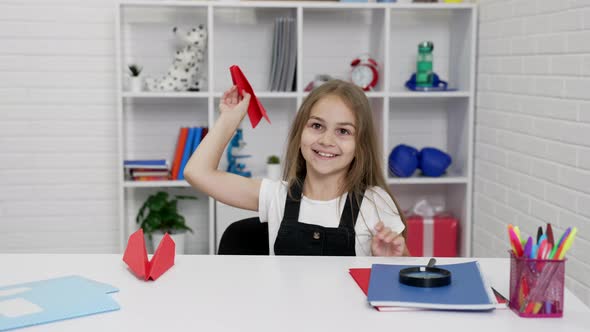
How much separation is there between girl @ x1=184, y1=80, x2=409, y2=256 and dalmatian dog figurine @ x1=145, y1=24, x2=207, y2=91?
5.26ft

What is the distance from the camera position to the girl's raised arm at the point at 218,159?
2252mm

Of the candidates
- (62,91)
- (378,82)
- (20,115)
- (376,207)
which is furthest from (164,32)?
(376,207)

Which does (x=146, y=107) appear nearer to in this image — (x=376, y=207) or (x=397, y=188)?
(x=397, y=188)

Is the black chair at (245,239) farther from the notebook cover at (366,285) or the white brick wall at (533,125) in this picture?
the white brick wall at (533,125)

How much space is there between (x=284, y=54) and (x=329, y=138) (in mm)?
1726

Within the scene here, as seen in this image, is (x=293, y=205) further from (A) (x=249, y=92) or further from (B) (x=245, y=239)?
(A) (x=249, y=92)

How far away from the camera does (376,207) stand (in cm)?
231

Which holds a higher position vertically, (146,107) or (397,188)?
(146,107)

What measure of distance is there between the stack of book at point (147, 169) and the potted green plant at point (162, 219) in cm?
13

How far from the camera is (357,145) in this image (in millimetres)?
2318

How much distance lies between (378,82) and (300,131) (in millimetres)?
1707

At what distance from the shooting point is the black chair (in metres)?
2.25

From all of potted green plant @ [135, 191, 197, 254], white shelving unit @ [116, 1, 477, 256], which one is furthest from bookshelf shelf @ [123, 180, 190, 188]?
potted green plant @ [135, 191, 197, 254]

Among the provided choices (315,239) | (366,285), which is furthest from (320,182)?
(366,285)
